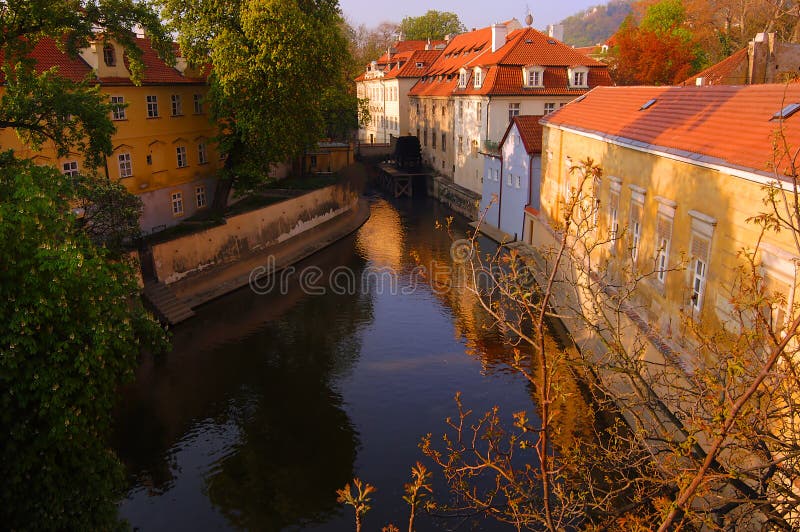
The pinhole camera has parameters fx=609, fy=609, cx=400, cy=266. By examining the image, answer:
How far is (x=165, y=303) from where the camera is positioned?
23.2 m

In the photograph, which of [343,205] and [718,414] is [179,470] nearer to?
[718,414]

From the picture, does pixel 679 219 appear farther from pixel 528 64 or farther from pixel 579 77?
pixel 579 77

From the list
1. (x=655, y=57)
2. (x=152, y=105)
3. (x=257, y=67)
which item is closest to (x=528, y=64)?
(x=655, y=57)

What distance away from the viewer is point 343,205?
130ft

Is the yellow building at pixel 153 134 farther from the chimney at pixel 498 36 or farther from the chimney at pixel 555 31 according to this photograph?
the chimney at pixel 555 31

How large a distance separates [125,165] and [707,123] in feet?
78.9

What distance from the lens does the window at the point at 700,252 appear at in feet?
42.1

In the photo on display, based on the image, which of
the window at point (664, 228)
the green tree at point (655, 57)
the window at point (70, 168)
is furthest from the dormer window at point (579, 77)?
the window at point (70, 168)

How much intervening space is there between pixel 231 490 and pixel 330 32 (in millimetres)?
24082

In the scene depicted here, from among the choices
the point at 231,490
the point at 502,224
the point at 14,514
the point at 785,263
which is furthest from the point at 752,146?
the point at 502,224

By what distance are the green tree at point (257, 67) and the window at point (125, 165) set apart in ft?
14.1

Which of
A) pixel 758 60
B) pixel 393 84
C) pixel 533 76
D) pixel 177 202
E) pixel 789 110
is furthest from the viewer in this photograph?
pixel 393 84

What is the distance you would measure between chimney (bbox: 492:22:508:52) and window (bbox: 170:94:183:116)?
2282 centimetres

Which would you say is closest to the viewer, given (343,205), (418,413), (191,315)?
(418,413)
